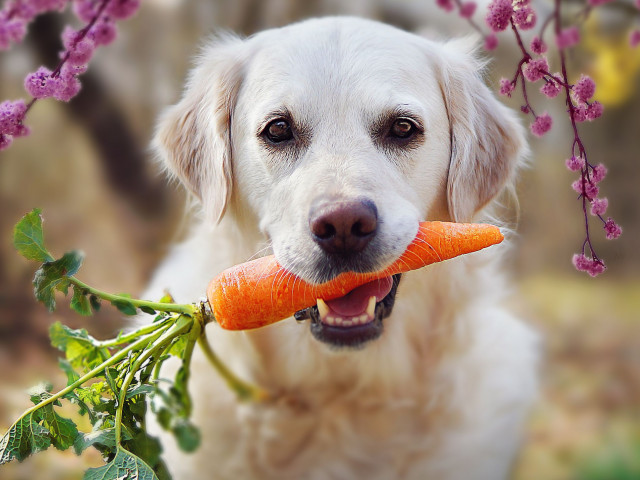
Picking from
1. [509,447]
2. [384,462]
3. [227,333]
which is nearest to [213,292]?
[227,333]

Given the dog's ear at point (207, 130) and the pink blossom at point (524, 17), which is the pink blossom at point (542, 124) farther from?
the dog's ear at point (207, 130)

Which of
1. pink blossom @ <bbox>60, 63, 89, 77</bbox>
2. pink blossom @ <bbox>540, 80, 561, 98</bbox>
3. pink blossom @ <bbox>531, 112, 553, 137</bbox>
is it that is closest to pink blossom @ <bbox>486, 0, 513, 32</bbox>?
pink blossom @ <bbox>540, 80, 561, 98</bbox>

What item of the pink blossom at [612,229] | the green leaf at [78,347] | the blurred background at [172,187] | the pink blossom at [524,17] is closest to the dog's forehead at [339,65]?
the pink blossom at [524,17]

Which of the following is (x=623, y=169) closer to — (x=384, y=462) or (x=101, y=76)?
(x=384, y=462)

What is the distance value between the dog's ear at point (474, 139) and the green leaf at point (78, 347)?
1207 millimetres

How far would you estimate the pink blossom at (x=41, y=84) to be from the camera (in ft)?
5.26

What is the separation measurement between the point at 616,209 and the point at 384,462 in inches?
121

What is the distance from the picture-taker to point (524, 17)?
1630 millimetres

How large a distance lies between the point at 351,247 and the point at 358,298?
11.4 inches

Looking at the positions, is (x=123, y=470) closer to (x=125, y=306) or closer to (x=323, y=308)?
(x=125, y=306)

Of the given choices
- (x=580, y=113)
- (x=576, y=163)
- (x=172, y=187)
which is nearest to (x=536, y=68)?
(x=580, y=113)

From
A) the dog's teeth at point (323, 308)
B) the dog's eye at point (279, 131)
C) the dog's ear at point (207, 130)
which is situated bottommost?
the dog's teeth at point (323, 308)

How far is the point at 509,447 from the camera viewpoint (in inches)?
→ 104

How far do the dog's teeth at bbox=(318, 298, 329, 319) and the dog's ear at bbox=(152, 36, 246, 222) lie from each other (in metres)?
0.49
